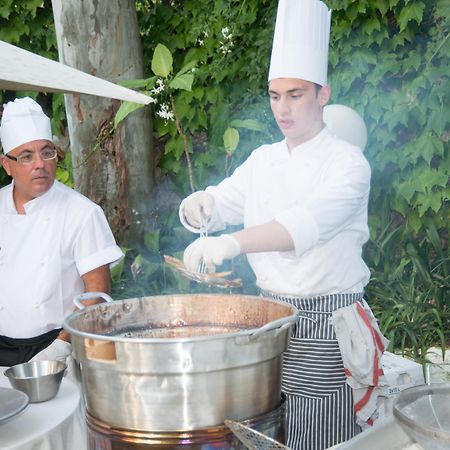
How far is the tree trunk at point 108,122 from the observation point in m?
4.56

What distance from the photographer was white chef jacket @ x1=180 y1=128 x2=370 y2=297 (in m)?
2.33

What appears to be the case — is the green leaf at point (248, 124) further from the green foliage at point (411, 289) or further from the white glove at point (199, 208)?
the white glove at point (199, 208)

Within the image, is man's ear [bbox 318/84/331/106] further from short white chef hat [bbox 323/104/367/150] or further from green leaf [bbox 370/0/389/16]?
green leaf [bbox 370/0/389/16]

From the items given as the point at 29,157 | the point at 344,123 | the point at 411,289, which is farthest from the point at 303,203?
the point at 411,289

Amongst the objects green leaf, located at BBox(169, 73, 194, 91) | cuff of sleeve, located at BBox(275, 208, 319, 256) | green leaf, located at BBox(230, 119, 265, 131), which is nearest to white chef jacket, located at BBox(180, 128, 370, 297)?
cuff of sleeve, located at BBox(275, 208, 319, 256)

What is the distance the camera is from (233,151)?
4641 millimetres

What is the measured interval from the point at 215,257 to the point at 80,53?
2.88 metres

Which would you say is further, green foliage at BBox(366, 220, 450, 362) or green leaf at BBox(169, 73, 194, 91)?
green foliage at BBox(366, 220, 450, 362)

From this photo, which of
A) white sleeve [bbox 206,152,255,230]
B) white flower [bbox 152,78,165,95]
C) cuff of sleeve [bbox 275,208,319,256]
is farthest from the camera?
white flower [bbox 152,78,165,95]

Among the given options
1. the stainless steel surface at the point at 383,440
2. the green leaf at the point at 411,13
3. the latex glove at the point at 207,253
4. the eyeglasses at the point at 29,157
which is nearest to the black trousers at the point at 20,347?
the eyeglasses at the point at 29,157

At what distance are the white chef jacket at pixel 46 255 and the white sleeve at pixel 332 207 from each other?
0.97 m

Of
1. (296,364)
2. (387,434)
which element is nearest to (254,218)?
(296,364)

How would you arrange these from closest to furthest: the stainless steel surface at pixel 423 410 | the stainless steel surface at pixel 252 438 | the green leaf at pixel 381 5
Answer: the stainless steel surface at pixel 423 410 → the stainless steel surface at pixel 252 438 → the green leaf at pixel 381 5

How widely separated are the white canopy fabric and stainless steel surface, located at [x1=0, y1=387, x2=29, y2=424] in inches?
35.3
